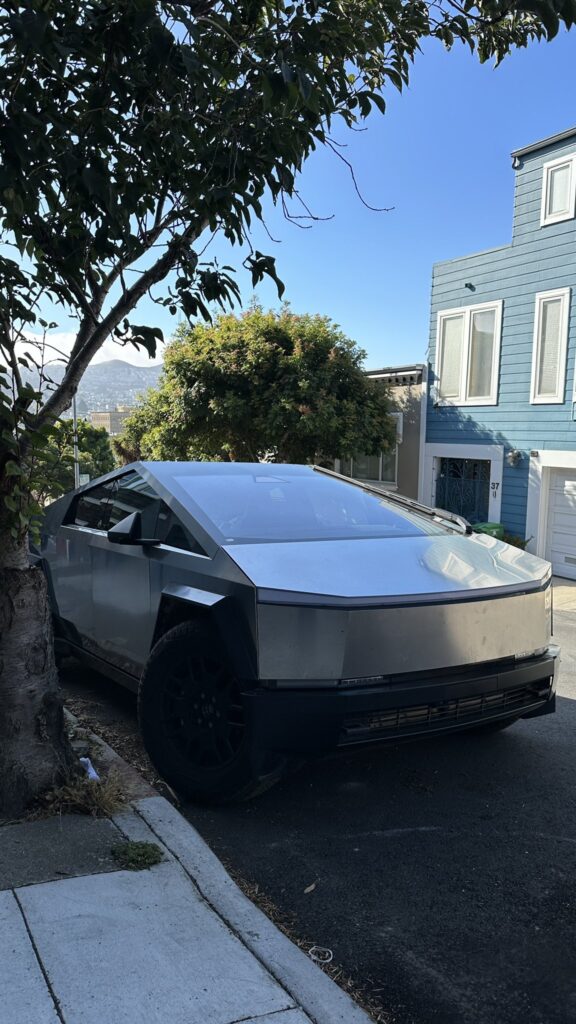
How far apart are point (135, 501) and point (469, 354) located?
38.4 feet

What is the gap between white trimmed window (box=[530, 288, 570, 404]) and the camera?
1306 cm

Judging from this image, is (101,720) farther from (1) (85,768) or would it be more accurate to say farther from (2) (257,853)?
(2) (257,853)

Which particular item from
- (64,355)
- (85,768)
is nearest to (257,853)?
(85,768)

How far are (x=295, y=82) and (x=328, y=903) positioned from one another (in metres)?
3.03

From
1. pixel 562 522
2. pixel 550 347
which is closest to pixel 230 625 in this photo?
pixel 562 522

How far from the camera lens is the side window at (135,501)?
14.3 feet

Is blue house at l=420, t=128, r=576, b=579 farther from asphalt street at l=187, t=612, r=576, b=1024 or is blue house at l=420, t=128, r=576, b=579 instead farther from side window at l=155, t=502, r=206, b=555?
side window at l=155, t=502, r=206, b=555

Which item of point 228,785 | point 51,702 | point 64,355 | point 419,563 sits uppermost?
point 64,355

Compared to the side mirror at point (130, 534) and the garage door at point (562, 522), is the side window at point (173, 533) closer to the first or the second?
the side mirror at point (130, 534)

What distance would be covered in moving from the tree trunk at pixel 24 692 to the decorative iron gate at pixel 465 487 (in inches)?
480

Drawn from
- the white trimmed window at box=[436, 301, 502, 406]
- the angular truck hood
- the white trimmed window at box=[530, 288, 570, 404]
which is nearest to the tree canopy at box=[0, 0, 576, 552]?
the angular truck hood

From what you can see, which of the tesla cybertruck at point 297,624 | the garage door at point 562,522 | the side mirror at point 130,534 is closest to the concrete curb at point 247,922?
the tesla cybertruck at point 297,624

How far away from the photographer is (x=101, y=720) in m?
4.82

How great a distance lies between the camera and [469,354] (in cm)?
1511
